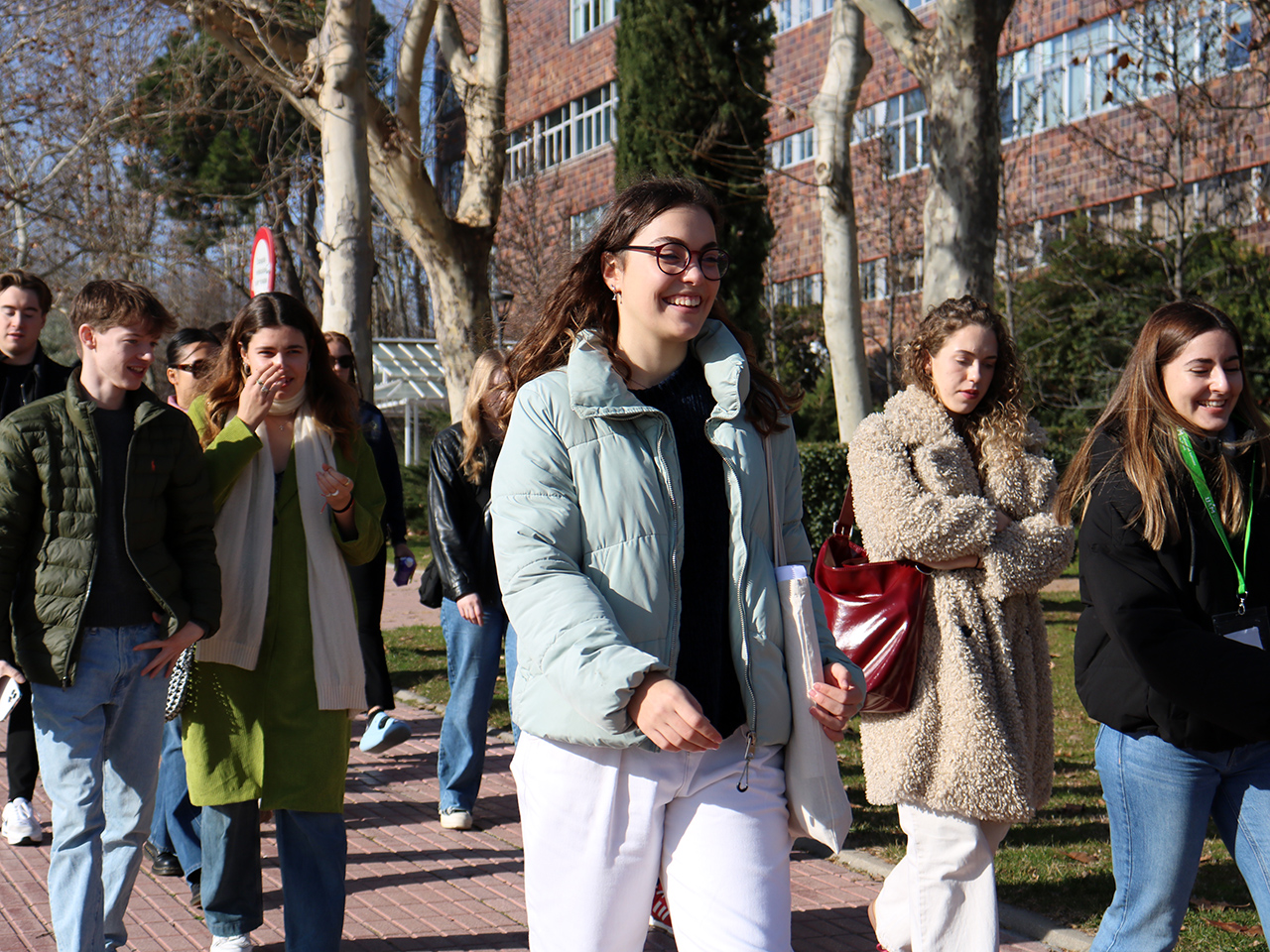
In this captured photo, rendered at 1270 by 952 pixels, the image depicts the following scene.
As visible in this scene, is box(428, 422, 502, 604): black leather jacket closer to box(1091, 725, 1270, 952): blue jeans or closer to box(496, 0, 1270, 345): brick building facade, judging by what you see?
box(1091, 725, 1270, 952): blue jeans

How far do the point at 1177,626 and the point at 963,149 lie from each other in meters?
6.13

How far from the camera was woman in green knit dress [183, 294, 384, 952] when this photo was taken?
4027mm

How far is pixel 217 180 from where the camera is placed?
105 feet

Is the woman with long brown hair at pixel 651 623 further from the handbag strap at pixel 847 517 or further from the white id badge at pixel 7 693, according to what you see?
the white id badge at pixel 7 693

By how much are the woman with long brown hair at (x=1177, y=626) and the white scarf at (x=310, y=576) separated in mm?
2249

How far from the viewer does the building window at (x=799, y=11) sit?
30.9m

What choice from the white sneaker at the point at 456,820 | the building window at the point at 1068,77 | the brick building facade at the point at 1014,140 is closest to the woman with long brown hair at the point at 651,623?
the white sneaker at the point at 456,820

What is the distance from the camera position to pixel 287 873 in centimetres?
399

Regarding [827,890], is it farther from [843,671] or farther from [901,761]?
[843,671]

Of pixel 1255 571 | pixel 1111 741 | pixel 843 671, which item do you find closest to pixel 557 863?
pixel 843 671

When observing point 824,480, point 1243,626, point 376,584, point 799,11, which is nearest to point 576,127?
point 799,11

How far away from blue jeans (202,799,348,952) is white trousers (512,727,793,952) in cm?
167

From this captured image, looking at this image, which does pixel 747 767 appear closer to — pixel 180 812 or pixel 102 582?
pixel 102 582

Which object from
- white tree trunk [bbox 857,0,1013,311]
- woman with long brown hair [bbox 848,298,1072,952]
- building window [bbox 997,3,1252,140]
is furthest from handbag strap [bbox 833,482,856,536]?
building window [bbox 997,3,1252,140]
